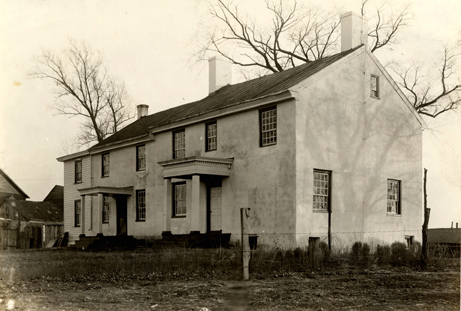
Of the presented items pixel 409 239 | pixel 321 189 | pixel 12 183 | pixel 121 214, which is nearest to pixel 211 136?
pixel 321 189

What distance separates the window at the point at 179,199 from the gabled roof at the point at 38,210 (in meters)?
20.2

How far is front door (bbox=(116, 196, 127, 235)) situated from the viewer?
2942cm

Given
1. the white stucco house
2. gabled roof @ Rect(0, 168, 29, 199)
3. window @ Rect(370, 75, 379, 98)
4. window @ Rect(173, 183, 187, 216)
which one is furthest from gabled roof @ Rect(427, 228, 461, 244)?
gabled roof @ Rect(0, 168, 29, 199)

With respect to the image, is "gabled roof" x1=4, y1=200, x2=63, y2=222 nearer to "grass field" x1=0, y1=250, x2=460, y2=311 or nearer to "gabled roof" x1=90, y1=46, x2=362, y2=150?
"gabled roof" x1=90, y1=46, x2=362, y2=150

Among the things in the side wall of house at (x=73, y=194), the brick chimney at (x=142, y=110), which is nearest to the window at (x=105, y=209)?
the side wall of house at (x=73, y=194)

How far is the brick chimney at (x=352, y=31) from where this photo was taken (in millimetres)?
22656

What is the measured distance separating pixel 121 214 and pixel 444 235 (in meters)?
19.5

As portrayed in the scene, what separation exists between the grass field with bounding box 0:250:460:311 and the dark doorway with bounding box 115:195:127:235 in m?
14.6

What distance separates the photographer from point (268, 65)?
36.9 metres

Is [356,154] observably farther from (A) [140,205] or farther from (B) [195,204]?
(A) [140,205]

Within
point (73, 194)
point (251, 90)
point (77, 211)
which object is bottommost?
point (77, 211)

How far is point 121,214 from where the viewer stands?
97.1ft

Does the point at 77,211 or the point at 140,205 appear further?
the point at 77,211

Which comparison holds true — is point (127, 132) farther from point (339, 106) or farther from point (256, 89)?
point (339, 106)
